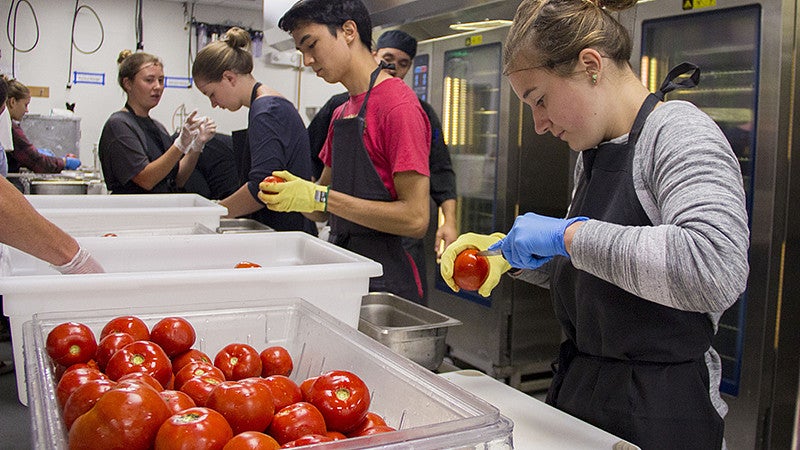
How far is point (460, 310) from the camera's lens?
15.3 feet

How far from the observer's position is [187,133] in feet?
12.3

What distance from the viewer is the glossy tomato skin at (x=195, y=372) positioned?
121cm

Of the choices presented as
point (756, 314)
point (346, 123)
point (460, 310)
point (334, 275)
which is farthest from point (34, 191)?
point (756, 314)

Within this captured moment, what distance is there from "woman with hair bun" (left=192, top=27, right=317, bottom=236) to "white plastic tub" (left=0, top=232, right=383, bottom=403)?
3.22 feet

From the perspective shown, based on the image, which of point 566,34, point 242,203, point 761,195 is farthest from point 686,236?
point 242,203

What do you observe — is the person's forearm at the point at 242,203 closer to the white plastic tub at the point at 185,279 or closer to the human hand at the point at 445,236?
the human hand at the point at 445,236

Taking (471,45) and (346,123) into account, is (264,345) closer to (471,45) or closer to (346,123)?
(346,123)

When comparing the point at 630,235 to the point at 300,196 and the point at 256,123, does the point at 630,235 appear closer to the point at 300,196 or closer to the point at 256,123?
the point at 300,196

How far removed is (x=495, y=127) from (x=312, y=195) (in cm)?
220

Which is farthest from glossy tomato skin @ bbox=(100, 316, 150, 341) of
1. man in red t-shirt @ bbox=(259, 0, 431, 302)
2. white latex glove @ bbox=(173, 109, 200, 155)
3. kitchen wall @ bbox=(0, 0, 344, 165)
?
kitchen wall @ bbox=(0, 0, 344, 165)

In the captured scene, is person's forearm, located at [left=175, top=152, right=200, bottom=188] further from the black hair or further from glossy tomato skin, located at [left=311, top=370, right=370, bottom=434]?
glossy tomato skin, located at [left=311, top=370, right=370, bottom=434]

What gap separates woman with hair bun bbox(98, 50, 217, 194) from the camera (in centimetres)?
382

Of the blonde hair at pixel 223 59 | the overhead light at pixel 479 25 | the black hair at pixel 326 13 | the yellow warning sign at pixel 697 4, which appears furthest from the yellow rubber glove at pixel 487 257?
the overhead light at pixel 479 25

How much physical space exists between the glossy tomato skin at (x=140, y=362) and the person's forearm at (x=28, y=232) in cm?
61
